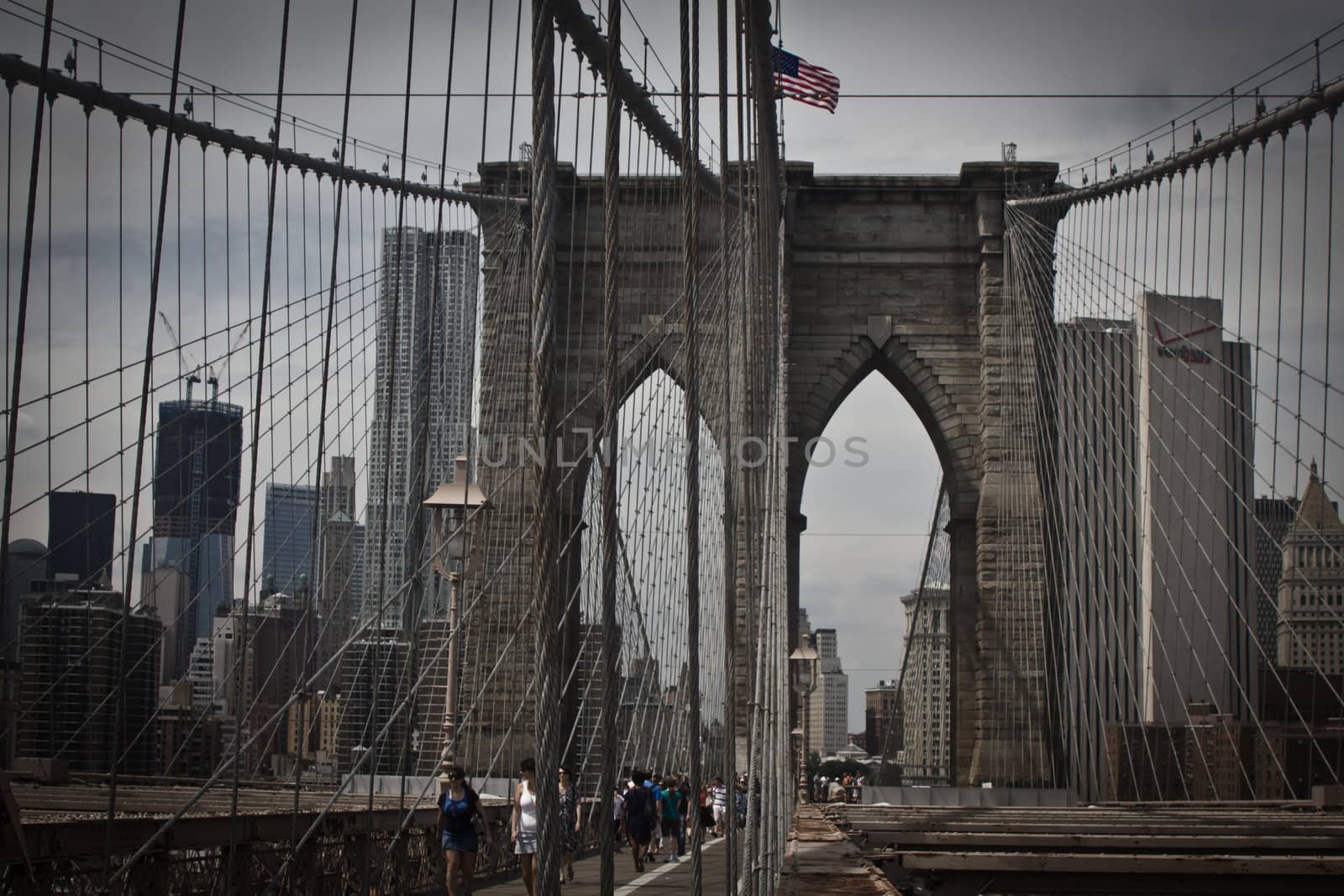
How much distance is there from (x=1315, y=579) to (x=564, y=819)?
13775 millimetres

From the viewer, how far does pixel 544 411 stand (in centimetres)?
360

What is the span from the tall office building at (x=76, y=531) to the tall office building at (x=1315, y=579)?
9.33 meters

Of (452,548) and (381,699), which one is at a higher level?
(452,548)

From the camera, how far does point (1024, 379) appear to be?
2236 centimetres

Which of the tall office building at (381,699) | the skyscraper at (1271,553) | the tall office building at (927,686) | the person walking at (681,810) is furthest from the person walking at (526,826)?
the tall office building at (927,686)

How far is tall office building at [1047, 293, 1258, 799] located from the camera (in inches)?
814

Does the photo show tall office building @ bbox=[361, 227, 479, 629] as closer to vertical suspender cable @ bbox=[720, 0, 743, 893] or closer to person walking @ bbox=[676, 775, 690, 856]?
vertical suspender cable @ bbox=[720, 0, 743, 893]

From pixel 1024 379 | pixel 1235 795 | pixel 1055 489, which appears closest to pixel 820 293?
pixel 1024 379

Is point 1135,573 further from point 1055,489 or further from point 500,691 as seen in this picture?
point 500,691

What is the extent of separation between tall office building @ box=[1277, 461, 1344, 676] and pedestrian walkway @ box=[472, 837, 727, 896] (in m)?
5.59

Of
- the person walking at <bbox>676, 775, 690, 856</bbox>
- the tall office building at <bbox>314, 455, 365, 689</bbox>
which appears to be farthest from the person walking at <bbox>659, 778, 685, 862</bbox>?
the tall office building at <bbox>314, 455, 365, 689</bbox>

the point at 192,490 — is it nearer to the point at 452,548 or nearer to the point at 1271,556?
the point at 452,548

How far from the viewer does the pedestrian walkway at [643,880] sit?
1020 cm

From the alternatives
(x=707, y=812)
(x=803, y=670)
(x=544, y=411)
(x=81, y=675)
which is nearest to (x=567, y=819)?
(x=81, y=675)
